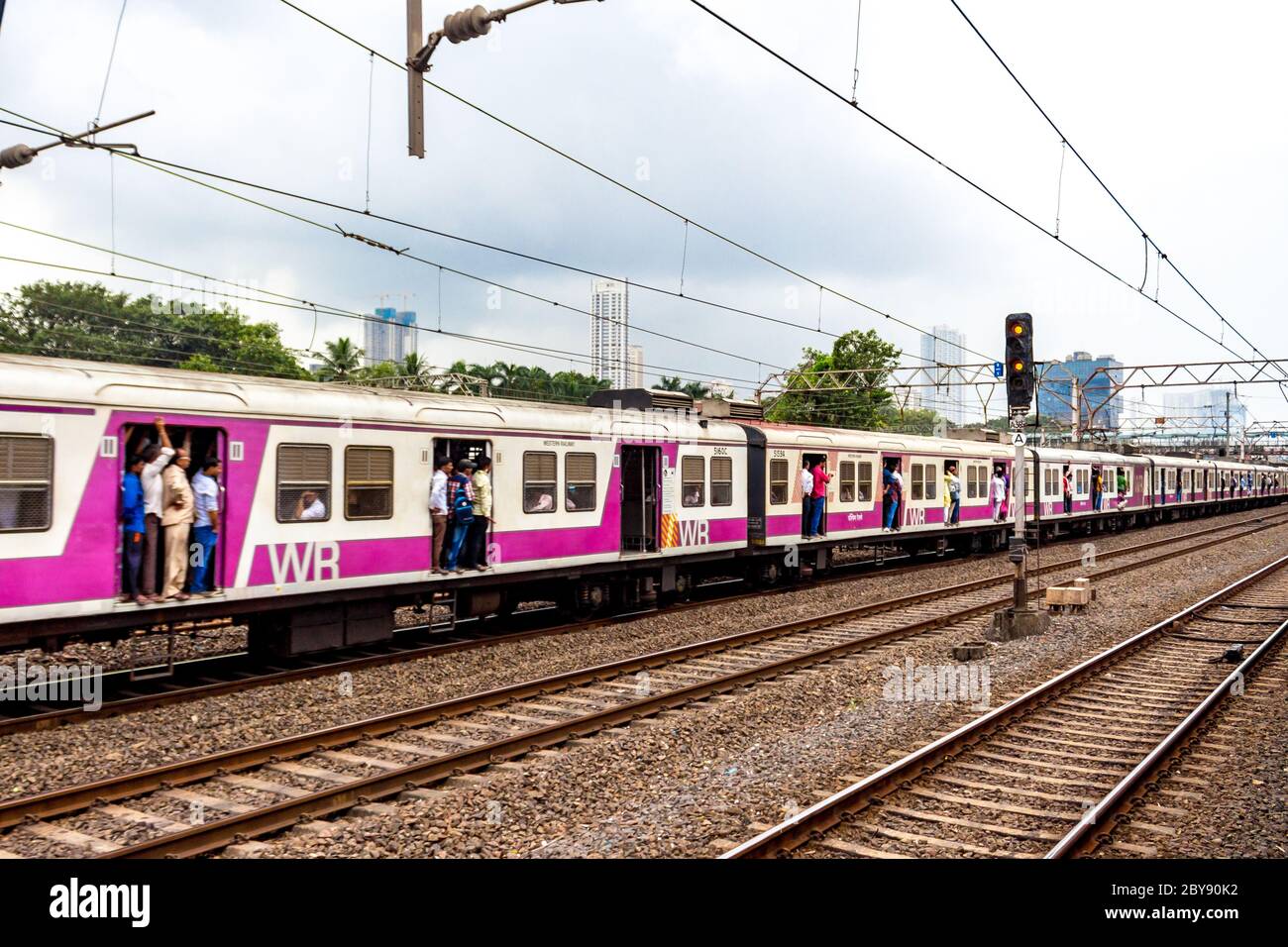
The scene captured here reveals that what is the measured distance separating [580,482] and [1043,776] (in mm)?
9016

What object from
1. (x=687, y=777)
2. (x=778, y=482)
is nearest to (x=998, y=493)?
(x=778, y=482)

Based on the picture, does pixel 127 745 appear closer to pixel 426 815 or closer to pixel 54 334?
pixel 426 815

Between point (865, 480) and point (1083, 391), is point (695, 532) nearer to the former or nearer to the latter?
point (865, 480)

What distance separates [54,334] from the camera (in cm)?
4747

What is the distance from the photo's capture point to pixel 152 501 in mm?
10453

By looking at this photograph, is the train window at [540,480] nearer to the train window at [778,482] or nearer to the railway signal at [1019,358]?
the train window at [778,482]

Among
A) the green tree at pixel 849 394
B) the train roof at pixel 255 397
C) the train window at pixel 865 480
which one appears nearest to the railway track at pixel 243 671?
the train roof at pixel 255 397

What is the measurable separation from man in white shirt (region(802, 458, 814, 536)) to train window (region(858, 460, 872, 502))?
2.37 m

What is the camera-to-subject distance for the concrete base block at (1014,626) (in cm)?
1524

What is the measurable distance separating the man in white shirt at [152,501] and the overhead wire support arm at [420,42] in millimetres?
4114

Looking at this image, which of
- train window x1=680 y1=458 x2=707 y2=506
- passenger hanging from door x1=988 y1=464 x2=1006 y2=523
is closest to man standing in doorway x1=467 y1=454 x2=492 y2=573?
train window x1=680 y1=458 x2=707 y2=506

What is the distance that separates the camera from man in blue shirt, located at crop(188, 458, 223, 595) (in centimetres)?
1091
